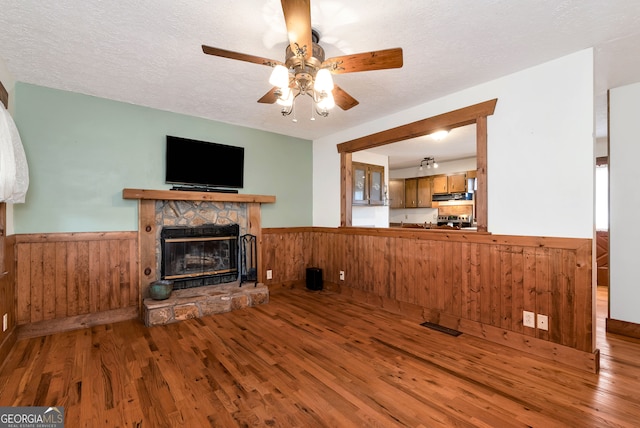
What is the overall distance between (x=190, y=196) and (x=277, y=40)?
7.72 feet

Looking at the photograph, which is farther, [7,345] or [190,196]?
[190,196]

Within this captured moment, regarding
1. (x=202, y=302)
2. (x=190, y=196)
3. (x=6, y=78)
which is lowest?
(x=202, y=302)

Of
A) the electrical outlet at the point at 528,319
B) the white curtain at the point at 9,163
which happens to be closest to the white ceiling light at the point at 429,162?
the electrical outlet at the point at 528,319

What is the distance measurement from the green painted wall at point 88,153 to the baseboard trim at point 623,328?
206 inches

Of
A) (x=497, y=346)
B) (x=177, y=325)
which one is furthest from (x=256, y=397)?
(x=497, y=346)

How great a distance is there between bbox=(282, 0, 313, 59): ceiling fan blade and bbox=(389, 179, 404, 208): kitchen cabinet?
6982 millimetres

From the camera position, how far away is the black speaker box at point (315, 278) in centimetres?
480

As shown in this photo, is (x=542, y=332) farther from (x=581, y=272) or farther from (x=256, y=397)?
(x=256, y=397)

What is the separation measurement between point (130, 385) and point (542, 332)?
11.3 feet

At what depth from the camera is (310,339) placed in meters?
2.90

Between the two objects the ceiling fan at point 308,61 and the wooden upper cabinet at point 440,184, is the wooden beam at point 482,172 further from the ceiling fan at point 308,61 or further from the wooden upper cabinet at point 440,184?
the wooden upper cabinet at point 440,184

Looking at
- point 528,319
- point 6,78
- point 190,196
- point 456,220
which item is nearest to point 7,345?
point 190,196

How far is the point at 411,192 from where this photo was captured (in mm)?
8141

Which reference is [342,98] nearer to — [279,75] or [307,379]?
[279,75]
